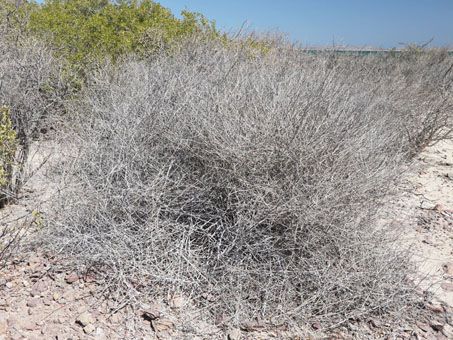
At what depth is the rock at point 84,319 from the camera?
7.38ft

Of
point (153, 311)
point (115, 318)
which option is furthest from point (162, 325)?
point (115, 318)

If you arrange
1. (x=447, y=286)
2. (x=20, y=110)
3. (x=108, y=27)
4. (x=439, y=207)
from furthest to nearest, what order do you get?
1. (x=108, y=27)
2. (x=439, y=207)
3. (x=20, y=110)
4. (x=447, y=286)

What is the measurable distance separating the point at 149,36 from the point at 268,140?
13.6 ft

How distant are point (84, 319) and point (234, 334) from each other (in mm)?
925

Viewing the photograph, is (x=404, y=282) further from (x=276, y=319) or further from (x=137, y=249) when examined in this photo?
(x=137, y=249)

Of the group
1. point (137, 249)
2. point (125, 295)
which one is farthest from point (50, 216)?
point (125, 295)

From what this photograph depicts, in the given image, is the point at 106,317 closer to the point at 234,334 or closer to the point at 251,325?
the point at 234,334

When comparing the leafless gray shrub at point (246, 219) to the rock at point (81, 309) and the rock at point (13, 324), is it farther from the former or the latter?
the rock at point (13, 324)

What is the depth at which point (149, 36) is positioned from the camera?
6016 millimetres

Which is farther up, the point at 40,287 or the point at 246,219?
the point at 246,219

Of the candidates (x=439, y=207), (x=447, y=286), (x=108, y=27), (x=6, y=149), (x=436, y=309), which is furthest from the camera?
(x=108, y=27)

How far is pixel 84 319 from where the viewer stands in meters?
2.26

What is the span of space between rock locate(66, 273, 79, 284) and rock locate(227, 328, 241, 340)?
3.72ft

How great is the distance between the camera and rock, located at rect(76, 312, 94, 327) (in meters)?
2.25
